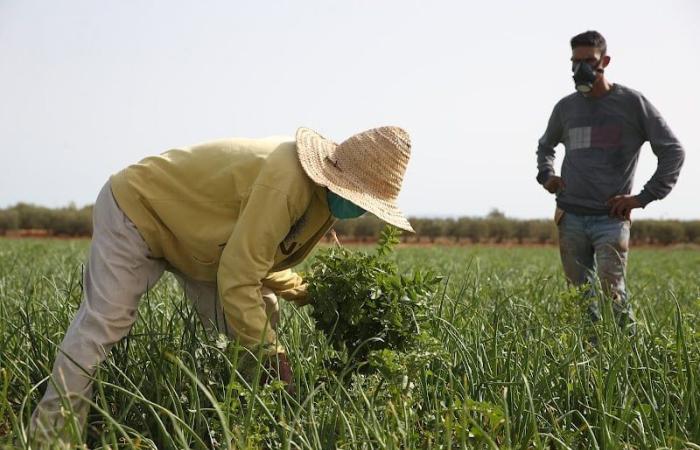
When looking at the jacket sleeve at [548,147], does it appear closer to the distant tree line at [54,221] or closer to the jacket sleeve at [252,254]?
the jacket sleeve at [252,254]

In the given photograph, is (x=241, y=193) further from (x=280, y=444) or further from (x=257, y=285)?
(x=280, y=444)

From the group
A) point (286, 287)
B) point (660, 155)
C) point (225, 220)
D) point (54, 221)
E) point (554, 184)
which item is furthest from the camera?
point (54, 221)

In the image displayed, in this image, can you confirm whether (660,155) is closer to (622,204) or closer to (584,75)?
(622,204)

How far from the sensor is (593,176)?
13.3 ft

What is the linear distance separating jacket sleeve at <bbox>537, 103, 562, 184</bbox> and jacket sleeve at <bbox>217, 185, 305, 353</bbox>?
106 inches

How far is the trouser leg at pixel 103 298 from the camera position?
2.25m

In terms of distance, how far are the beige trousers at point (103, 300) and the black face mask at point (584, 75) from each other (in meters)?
2.56

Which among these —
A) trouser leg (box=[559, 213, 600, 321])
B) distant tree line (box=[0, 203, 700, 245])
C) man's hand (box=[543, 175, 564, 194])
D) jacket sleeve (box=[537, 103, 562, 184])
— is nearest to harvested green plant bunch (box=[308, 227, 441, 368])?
trouser leg (box=[559, 213, 600, 321])

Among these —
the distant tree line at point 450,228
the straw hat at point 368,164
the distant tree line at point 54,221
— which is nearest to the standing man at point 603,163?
the straw hat at point 368,164

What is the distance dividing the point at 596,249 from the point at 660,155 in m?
0.64

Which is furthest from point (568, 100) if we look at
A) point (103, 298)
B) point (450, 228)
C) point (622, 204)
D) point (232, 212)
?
point (450, 228)

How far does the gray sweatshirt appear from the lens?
154 inches

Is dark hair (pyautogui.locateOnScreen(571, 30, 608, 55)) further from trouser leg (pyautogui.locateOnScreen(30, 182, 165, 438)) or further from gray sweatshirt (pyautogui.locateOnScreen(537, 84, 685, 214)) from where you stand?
trouser leg (pyautogui.locateOnScreen(30, 182, 165, 438))

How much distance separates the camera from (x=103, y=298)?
2.37 metres
